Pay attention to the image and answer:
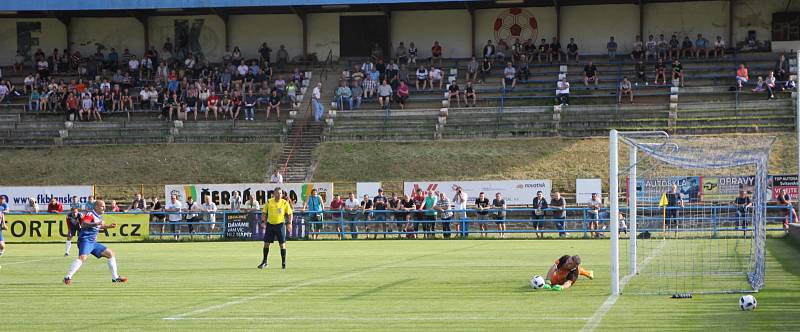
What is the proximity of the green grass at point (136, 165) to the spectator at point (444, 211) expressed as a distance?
10394 mm

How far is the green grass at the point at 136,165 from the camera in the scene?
146ft

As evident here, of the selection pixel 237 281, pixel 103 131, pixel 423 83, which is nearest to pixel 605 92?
pixel 423 83

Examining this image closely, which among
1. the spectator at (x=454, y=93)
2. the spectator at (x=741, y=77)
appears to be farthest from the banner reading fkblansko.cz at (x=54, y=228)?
the spectator at (x=741, y=77)

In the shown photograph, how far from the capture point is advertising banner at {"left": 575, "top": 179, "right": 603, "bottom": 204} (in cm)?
3700

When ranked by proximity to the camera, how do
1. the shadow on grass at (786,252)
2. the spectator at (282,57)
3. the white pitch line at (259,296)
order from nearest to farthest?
the white pitch line at (259,296)
the shadow on grass at (786,252)
the spectator at (282,57)

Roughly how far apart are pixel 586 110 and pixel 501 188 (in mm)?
9063

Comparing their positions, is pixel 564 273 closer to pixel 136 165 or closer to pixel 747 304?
pixel 747 304

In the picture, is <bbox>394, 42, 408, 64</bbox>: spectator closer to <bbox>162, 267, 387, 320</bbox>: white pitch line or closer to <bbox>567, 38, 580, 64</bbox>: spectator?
<bbox>567, 38, 580, 64</bbox>: spectator

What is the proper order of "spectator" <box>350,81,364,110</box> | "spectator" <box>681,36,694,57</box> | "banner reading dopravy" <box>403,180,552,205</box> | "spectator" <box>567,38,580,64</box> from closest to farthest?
"banner reading dopravy" <box>403,180,552,205</box> < "spectator" <box>350,81,364,110</box> < "spectator" <box>681,36,694,57</box> < "spectator" <box>567,38,580,64</box>

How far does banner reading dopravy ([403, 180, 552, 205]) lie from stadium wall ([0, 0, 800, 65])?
1704 centimetres

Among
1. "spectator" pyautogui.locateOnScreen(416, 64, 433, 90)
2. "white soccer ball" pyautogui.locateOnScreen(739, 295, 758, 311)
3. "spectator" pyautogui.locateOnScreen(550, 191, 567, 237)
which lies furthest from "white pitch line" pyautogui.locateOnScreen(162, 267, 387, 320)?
"spectator" pyautogui.locateOnScreen(416, 64, 433, 90)

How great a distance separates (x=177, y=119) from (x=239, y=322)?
37.8 meters

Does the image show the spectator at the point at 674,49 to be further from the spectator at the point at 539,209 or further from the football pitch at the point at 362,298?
the football pitch at the point at 362,298

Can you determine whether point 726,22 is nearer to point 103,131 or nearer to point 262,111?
point 262,111
